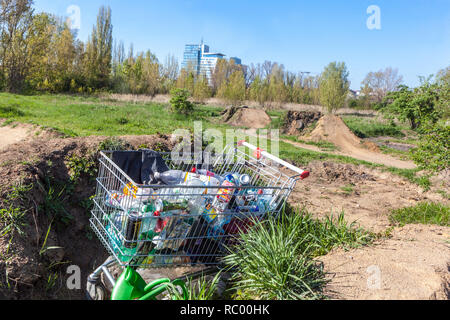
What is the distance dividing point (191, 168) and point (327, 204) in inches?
113

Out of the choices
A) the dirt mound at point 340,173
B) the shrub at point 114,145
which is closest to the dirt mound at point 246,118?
the dirt mound at point 340,173

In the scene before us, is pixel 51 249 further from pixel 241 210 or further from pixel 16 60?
pixel 16 60

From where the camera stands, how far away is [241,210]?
3023 mm

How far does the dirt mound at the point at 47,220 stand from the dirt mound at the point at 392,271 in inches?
96.4

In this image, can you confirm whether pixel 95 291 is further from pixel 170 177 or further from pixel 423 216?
pixel 423 216

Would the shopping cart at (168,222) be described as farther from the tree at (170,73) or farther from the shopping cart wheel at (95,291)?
the tree at (170,73)

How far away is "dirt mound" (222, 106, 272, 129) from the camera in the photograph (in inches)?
619

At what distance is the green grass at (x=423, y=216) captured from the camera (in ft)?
13.7

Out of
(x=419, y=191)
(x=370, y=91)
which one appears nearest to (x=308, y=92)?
(x=370, y=91)

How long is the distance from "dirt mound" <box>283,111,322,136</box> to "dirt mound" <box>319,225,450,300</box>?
11870 millimetres

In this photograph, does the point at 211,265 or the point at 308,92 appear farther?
the point at 308,92

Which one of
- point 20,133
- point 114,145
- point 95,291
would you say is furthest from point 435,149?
point 20,133

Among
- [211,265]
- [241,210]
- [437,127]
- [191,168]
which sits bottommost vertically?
[211,265]

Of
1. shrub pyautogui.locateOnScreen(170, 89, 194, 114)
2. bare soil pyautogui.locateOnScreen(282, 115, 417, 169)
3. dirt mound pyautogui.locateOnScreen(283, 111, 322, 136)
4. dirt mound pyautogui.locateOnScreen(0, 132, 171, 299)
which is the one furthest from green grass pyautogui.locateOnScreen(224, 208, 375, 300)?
shrub pyautogui.locateOnScreen(170, 89, 194, 114)
